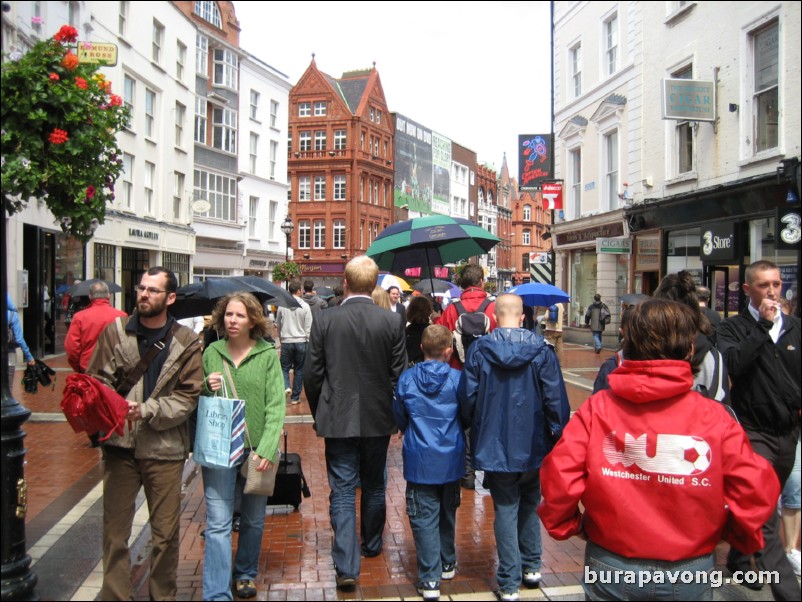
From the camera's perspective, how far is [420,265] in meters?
8.71

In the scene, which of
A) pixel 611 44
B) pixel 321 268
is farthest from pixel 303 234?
pixel 611 44

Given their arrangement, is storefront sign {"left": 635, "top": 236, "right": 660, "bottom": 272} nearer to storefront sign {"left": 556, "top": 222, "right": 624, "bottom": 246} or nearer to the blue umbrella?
storefront sign {"left": 556, "top": 222, "right": 624, "bottom": 246}

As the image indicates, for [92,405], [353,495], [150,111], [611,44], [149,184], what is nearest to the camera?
[92,405]

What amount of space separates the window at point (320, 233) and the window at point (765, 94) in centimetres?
4844

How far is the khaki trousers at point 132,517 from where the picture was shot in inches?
153

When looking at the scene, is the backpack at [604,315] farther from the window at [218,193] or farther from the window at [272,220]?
the window at [272,220]

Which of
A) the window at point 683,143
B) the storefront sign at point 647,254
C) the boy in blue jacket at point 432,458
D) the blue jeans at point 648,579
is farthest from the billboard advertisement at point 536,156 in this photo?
the blue jeans at point 648,579

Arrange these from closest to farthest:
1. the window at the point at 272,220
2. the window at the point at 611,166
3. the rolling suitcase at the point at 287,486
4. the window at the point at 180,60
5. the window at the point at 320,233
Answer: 1. the rolling suitcase at the point at 287,486
2. the window at the point at 611,166
3. the window at the point at 180,60
4. the window at the point at 272,220
5. the window at the point at 320,233

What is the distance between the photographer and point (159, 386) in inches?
156

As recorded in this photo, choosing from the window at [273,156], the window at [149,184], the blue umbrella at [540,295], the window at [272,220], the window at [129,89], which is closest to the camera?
the blue umbrella at [540,295]

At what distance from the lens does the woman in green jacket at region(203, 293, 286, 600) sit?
402 centimetres

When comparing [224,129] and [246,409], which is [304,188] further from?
[246,409]

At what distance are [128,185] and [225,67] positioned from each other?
14796mm

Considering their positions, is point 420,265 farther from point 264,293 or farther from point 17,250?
point 17,250
